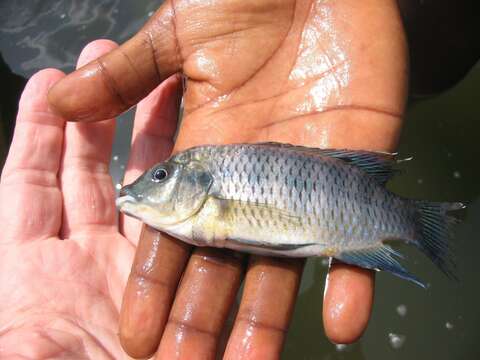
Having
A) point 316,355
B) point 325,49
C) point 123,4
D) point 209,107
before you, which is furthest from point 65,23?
point 316,355

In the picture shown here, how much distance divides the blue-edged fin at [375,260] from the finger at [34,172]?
6.83ft

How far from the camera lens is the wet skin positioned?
113 inches

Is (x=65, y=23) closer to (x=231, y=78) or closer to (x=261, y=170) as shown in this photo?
(x=231, y=78)

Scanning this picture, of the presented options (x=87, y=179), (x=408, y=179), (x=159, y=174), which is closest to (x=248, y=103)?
(x=159, y=174)

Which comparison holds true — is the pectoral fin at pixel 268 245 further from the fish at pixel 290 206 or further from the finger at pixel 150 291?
the finger at pixel 150 291

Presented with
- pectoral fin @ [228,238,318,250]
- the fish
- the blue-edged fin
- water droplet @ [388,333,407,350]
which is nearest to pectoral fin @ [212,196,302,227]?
the fish

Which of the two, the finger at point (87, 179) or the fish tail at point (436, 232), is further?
the finger at point (87, 179)

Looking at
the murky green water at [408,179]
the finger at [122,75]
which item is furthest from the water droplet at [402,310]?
the finger at [122,75]

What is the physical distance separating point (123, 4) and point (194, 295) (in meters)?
4.74

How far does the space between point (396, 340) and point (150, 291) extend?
2.50 m

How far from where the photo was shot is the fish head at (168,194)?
2.92 metres

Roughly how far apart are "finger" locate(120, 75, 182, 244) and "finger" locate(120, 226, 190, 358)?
1195mm

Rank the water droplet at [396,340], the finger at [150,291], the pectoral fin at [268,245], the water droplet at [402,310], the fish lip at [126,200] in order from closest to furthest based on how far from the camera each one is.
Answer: the pectoral fin at [268,245] → the finger at [150,291] → the fish lip at [126,200] → the water droplet at [396,340] → the water droplet at [402,310]

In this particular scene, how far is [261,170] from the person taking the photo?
9.36 ft
